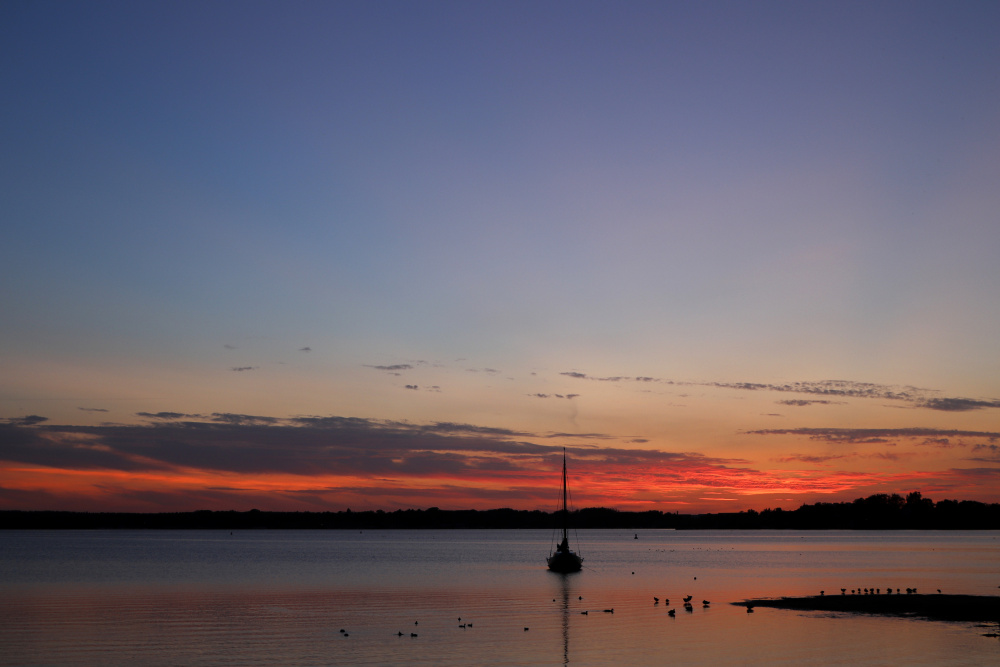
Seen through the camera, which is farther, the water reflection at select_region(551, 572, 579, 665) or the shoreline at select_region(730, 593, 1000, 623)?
the shoreline at select_region(730, 593, 1000, 623)

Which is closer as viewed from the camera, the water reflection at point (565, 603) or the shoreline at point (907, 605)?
the water reflection at point (565, 603)

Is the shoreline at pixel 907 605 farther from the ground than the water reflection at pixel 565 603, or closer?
farther from the ground

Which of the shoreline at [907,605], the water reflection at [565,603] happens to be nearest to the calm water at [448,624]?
the water reflection at [565,603]

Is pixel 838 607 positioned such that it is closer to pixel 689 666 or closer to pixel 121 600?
pixel 689 666

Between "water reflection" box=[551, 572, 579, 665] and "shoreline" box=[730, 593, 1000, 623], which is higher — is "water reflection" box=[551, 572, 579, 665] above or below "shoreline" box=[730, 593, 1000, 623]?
below

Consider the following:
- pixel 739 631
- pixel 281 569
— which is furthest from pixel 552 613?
pixel 281 569

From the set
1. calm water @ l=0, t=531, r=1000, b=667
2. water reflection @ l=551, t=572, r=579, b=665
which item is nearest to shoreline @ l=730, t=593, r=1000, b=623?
calm water @ l=0, t=531, r=1000, b=667

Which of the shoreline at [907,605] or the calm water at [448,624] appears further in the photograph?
the shoreline at [907,605]

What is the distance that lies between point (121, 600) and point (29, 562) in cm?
6341

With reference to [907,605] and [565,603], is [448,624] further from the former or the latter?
[907,605]

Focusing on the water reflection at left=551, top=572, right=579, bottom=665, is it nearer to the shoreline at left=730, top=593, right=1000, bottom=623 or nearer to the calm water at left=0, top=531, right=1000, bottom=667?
the calm water at left=0, top=531, right=1000, bottom=667

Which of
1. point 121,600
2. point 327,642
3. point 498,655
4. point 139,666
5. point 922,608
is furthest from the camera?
point 121,600

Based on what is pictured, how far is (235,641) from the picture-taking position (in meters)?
39.9

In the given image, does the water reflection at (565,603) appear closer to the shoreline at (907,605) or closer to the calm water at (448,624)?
the calm water at (448,624)
